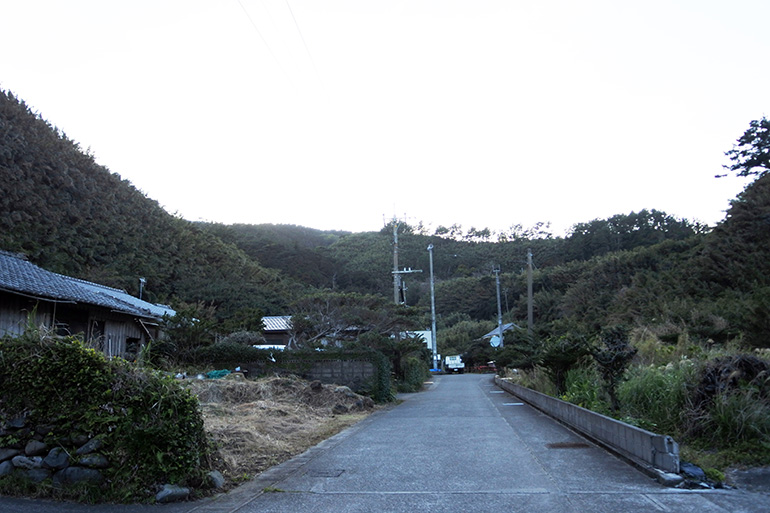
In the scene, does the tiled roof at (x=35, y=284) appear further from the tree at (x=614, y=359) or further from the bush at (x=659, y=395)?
the bush at (x=659, y=395)

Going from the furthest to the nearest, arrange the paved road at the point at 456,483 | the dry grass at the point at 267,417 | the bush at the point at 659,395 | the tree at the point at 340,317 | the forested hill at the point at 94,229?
the forested hill at the point at 94,229 < the tree at the point at 340,317 < the bush at the point at 659,395 < the dry grass at the point at 267,417 < the paved road at the point at 456,483

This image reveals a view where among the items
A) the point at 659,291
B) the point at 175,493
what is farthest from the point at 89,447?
the point at 659,291

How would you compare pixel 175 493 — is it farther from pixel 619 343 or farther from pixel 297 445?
pixel 619 343

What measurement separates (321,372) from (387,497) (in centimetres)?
1296

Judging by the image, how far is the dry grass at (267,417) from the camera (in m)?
8.53

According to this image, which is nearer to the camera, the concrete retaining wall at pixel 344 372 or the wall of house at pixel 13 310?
the wall of house at pixel 13 310

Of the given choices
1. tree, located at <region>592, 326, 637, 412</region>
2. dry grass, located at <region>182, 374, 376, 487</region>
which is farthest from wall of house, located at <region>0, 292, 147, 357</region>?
tree, located at <region>592, 326, 637, 412</region>

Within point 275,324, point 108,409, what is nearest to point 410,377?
point 275,324

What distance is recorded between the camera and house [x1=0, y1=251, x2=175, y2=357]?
12.7 metres

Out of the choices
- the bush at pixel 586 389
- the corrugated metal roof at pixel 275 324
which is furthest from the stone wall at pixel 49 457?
the corrugated metal roof at pixel 275 324

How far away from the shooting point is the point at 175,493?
616 cm

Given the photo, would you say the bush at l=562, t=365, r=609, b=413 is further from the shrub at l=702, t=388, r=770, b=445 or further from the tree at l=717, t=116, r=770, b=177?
the tree at l=717, t=116, r=770, b=177

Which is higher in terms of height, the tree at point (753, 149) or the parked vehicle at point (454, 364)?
the tree at point (753, 149)

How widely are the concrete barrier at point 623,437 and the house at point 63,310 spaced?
23.6ft
